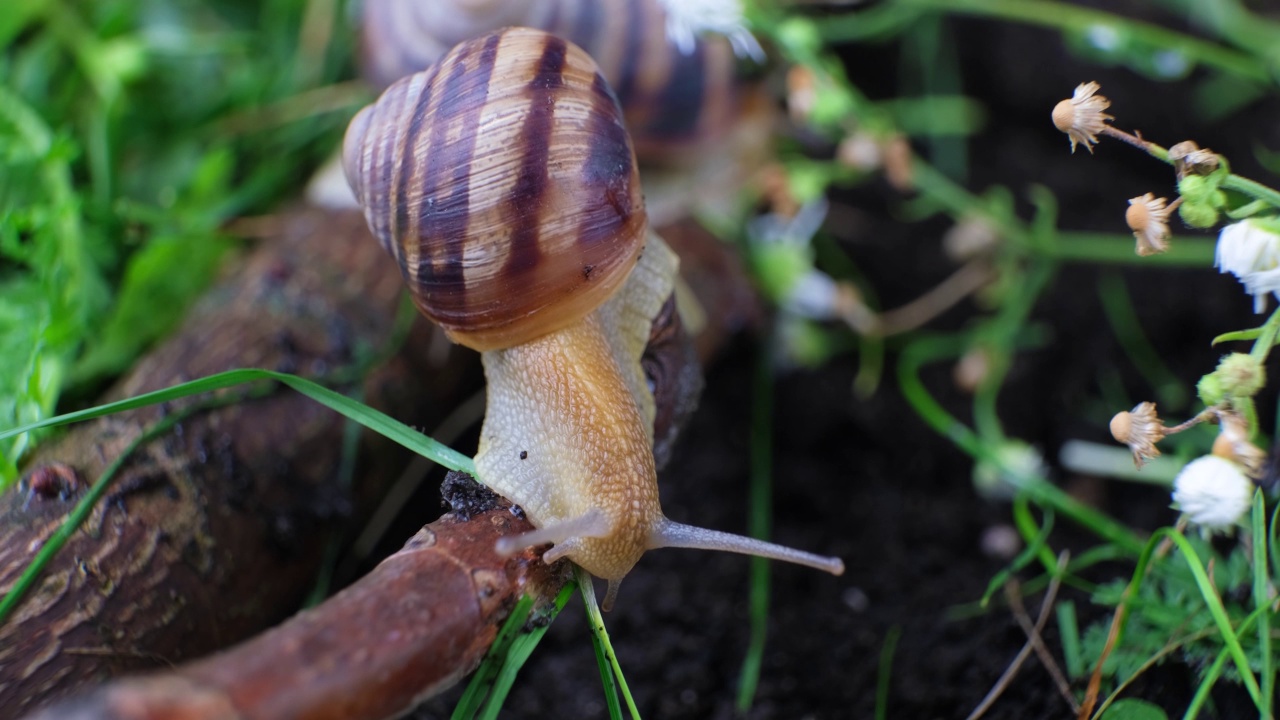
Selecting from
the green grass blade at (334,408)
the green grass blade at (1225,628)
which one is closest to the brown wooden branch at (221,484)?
the green grass blade at (334,408)

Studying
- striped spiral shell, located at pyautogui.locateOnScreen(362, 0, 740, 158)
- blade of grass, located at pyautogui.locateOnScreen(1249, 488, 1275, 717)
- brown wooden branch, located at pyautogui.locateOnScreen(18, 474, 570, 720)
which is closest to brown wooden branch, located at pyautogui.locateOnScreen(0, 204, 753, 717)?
brown wooden branch, located at pyautogui.locateOnScreen(18, 474, 570, 720)

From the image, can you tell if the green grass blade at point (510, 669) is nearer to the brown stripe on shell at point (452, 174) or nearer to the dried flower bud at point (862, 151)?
the brown stripe on shell at point (452, 174)

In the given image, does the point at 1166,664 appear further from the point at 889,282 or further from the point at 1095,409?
the point at 889,282

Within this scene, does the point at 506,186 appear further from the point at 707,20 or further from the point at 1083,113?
the point at 707,20

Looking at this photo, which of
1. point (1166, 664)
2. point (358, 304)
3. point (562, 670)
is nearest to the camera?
point (1166, 664)

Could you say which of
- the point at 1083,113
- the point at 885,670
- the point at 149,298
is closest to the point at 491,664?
the point at 885,670

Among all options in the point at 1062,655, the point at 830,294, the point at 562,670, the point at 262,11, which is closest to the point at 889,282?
the point at 830,294
